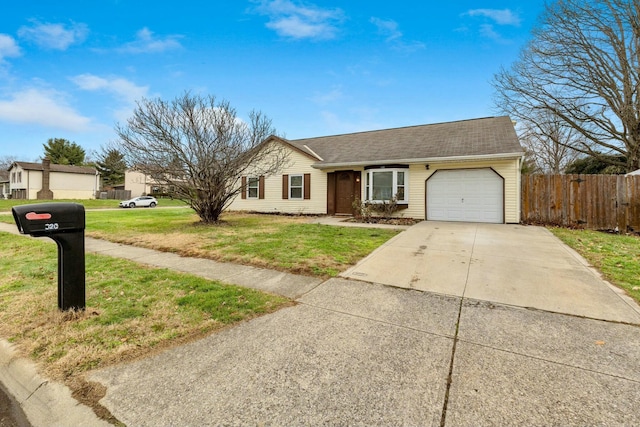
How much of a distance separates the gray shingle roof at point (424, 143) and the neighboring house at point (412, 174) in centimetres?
3

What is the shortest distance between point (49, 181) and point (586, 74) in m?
52.4

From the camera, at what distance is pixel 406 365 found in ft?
6.96

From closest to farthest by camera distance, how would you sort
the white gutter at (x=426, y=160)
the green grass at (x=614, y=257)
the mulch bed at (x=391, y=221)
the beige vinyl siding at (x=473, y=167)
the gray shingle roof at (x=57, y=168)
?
the green grass at (x=614, y=257) → the white gutter at (x=426, y=160) → the beige vinyl siding at (x=473, y=167) → the mulch bed at (x=391, y=221) → the gray shingle roof at (x=57, y=168)

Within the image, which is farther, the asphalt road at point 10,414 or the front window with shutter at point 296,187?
the front window with shutter at point 296,187

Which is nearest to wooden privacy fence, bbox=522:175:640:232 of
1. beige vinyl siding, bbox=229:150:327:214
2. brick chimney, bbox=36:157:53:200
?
beige vinyl siding, bbox=229:150:327:214

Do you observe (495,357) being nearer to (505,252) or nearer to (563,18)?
(505,252)

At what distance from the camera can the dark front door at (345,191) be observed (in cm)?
1365

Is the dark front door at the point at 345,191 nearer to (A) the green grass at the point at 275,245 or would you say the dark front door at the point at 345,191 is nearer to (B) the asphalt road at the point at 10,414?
(A) the green grass at the point at 275,245

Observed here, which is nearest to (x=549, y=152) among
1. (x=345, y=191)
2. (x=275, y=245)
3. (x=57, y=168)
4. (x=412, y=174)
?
(x=412, y=174)

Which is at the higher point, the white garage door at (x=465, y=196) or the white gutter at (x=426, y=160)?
the white gutter at (x=426, y=160)

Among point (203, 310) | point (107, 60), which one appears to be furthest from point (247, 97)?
point (203, 310)

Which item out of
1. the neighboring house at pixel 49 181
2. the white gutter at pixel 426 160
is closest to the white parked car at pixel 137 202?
the neighboring house at pixel 49 181

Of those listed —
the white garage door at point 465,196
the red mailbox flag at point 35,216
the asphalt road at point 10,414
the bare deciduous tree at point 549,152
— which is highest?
the bare deciduous tree at point 549,152

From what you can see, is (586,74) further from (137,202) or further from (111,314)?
(137,202)
